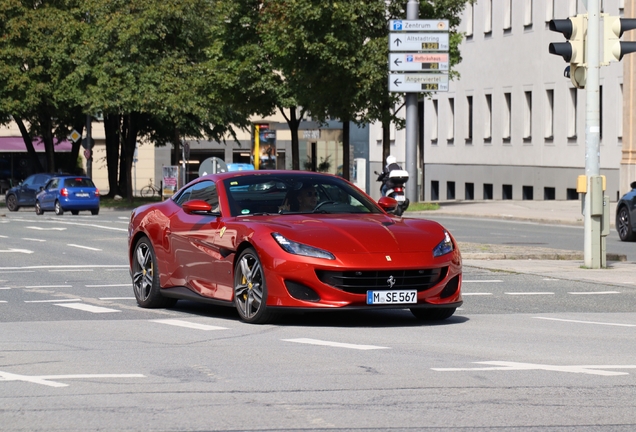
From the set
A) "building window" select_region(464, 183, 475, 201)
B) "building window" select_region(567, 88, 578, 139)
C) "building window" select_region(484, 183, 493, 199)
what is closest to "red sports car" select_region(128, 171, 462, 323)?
"building window" select_region(567, 88, 578, 139)

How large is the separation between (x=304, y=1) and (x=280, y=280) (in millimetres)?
35084

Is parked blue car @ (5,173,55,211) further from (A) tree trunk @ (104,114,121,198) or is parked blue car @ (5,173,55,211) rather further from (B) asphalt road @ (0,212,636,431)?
(B) asphalt road @ (0,212,636,431)

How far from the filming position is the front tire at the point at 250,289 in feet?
39.8

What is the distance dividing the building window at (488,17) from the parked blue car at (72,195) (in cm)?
1960

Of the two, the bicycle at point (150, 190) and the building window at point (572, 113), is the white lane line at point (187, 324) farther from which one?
the bicycle at point (150, 190)

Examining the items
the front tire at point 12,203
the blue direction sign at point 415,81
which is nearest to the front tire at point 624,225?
the blue direction sign at point 415,81

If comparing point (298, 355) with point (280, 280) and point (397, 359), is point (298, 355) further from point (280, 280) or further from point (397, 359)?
point (280, 280)

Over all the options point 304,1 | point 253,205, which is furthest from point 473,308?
point 304,1

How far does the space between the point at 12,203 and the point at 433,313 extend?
48406mm

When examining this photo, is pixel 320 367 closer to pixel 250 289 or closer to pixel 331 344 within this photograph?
pixel 331 344

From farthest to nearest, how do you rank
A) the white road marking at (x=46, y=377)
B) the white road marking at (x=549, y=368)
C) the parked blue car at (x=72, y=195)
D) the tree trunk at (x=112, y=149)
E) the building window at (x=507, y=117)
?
the tree trunk at (x=112, y=149)
the building window at (x=507, y=117)
the parked blue car at (x=72, y=195)
the white road marking at (x=549, y=368)
the white road marking at (x=46, y=377)

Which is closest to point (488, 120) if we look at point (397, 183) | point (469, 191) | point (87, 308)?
point (469, 191)

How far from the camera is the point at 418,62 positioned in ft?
137

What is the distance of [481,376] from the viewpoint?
29.3ft
